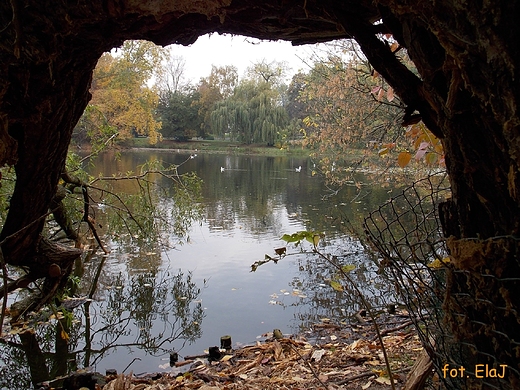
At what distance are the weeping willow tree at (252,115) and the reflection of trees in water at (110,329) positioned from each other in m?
20.2

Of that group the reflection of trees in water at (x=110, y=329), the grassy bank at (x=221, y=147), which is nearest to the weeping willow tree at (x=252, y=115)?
the grassy bank at (x=221, y=147)

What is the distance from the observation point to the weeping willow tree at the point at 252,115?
25.6 m

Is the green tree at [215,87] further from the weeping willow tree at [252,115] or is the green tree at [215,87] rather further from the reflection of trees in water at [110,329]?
the reflection of trees in water at [110,329]

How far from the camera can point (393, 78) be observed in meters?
1.28

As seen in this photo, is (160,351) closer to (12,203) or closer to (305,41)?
(12,203)

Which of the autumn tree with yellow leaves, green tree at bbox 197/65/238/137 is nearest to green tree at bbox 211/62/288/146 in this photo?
green tree at bbox 197/65/238/137

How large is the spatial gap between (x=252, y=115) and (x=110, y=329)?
22635mm

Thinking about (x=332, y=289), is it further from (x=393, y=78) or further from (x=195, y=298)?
(x=393, y=78)

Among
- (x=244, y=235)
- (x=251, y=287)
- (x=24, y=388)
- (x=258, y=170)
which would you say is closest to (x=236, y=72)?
(x=258, y=170)

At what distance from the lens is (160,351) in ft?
14.2

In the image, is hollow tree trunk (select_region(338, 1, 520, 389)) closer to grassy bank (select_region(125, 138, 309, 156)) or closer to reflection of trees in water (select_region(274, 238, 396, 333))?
reflection of trees in water (select_region(274, 238, 396, 333))

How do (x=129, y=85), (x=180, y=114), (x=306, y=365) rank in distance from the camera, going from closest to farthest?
1. (x=306, y=365)
2. (x=129, y=85)
3. (x=180, y=114)

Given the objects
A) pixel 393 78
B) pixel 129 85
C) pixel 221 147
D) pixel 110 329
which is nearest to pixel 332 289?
pixel 110 329

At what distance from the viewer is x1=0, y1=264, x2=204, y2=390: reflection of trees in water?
3980 millimetres
